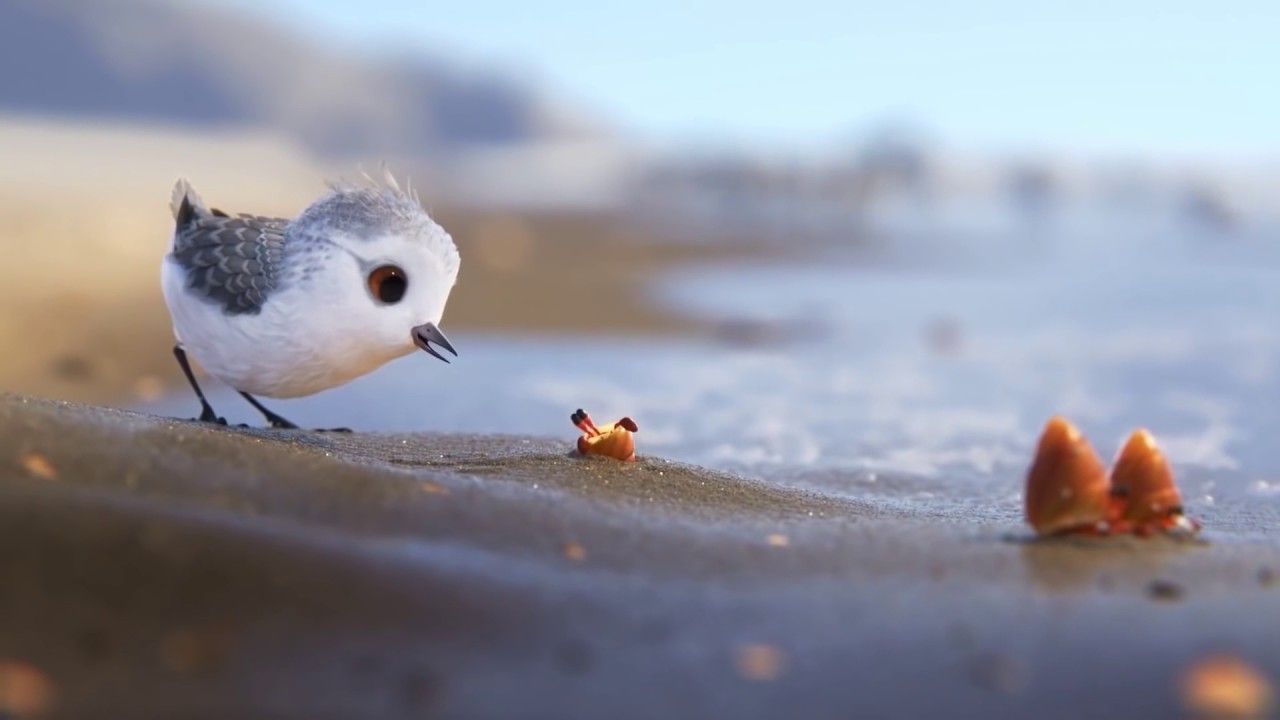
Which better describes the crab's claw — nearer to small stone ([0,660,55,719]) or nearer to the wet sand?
the wet sand

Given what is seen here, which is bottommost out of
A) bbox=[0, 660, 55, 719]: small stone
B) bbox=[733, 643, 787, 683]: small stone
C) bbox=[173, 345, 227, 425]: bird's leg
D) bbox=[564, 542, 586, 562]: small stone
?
bbox=[0, 660, 55, 719]: small stone

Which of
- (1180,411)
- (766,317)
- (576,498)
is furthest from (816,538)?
(766,317)

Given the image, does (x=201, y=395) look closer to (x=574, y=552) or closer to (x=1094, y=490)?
(x=574, y=552)

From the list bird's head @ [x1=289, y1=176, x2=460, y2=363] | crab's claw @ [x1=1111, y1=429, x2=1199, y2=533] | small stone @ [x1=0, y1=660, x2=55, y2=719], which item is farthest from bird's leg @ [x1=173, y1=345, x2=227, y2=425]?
crab's claw @ [x1=1111, y1=429, x2=1199, y2=533]

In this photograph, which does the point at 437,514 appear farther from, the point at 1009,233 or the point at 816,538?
the point at 1009,233

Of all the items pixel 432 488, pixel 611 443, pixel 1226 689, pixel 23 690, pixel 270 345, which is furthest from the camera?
pixel 611 443

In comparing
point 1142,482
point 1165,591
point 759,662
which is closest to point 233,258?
point 759,662


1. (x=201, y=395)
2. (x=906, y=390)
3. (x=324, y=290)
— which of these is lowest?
(x=201, y=395)
